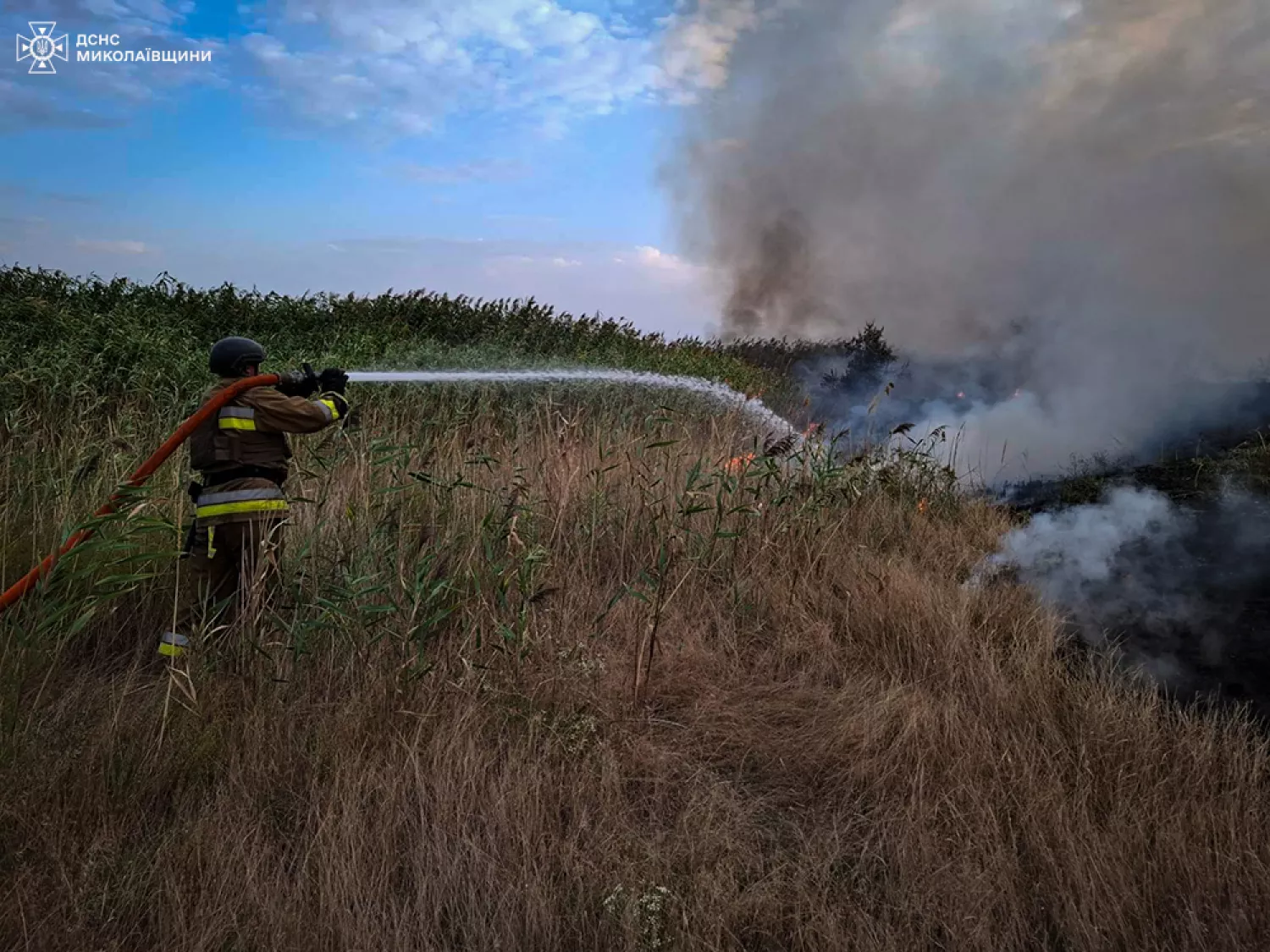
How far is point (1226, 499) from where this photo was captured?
17.9ft

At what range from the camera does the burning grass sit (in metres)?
2.09

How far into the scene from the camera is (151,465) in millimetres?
3271

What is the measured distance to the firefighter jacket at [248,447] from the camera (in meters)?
3.52

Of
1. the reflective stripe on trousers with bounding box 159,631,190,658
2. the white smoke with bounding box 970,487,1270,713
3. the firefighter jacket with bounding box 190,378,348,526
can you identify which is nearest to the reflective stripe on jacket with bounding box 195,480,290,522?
the firefighter jacket with bounding box 190,378,348,526

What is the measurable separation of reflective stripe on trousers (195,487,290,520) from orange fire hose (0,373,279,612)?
0.98 ft

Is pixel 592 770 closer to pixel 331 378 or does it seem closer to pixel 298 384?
pixel 331 378

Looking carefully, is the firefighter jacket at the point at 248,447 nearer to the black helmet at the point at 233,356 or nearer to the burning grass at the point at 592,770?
the black helmet at the point at 233,356

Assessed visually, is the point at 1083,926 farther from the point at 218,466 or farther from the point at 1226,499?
the point at 1226,499

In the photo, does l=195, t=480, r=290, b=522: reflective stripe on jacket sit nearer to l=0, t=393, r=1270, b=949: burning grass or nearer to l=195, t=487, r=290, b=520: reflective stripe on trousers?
l=195, t=487, r=290, b=520: reflective stripe on trousers

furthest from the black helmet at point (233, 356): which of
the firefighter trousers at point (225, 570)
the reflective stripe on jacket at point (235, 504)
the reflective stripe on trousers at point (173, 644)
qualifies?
the reflective stripe on trousers at point (173, 644)

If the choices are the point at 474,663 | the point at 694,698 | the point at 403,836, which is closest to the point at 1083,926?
the point at 694,698

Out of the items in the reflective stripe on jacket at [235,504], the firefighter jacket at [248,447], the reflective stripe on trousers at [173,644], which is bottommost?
the reflective stripe on trousers at [173,644]

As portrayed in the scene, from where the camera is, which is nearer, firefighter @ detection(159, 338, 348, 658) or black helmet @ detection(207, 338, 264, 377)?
firefighter @ detection(159, 338, 348, 658)

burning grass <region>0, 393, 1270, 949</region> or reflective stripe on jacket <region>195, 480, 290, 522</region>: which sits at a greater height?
reflective stripe on jacket <region>195, 480, 290, 522</region>
